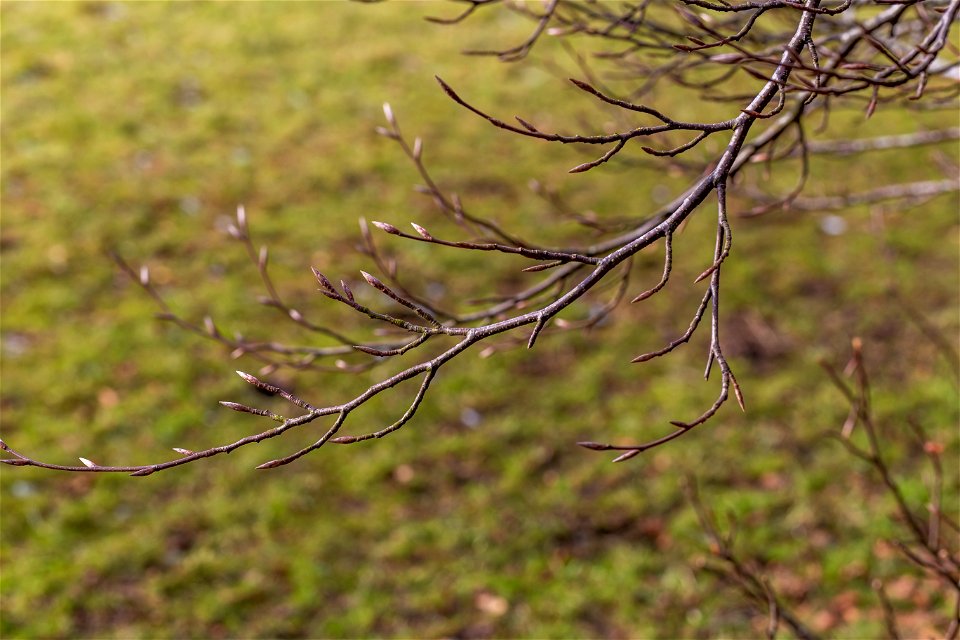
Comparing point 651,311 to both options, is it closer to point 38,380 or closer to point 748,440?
point 748,440

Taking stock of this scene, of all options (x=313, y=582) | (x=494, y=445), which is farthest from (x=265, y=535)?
(x=494, y=445)

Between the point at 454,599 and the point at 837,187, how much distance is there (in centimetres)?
482

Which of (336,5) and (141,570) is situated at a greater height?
(336,5)

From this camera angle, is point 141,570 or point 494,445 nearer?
point 141,570

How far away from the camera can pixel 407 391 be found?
17.3 ft

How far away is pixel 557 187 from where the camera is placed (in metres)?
6.91

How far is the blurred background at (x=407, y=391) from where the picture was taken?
13.1ft

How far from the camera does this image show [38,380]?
498cm

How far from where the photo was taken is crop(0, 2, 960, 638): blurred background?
3.99 metres

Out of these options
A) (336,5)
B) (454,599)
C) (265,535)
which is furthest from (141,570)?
(336,5)

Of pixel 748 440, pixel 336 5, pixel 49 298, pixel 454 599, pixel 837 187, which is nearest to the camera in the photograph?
pixel 454 599

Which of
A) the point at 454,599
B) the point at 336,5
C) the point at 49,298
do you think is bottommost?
the point at 454,599

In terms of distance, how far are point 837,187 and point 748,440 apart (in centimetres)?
300

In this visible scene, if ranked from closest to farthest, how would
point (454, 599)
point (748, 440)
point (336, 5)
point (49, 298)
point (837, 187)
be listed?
point (454, 599)
point (748, 440)
point (49, 298)
point (837, 187)
point (336, 5)
